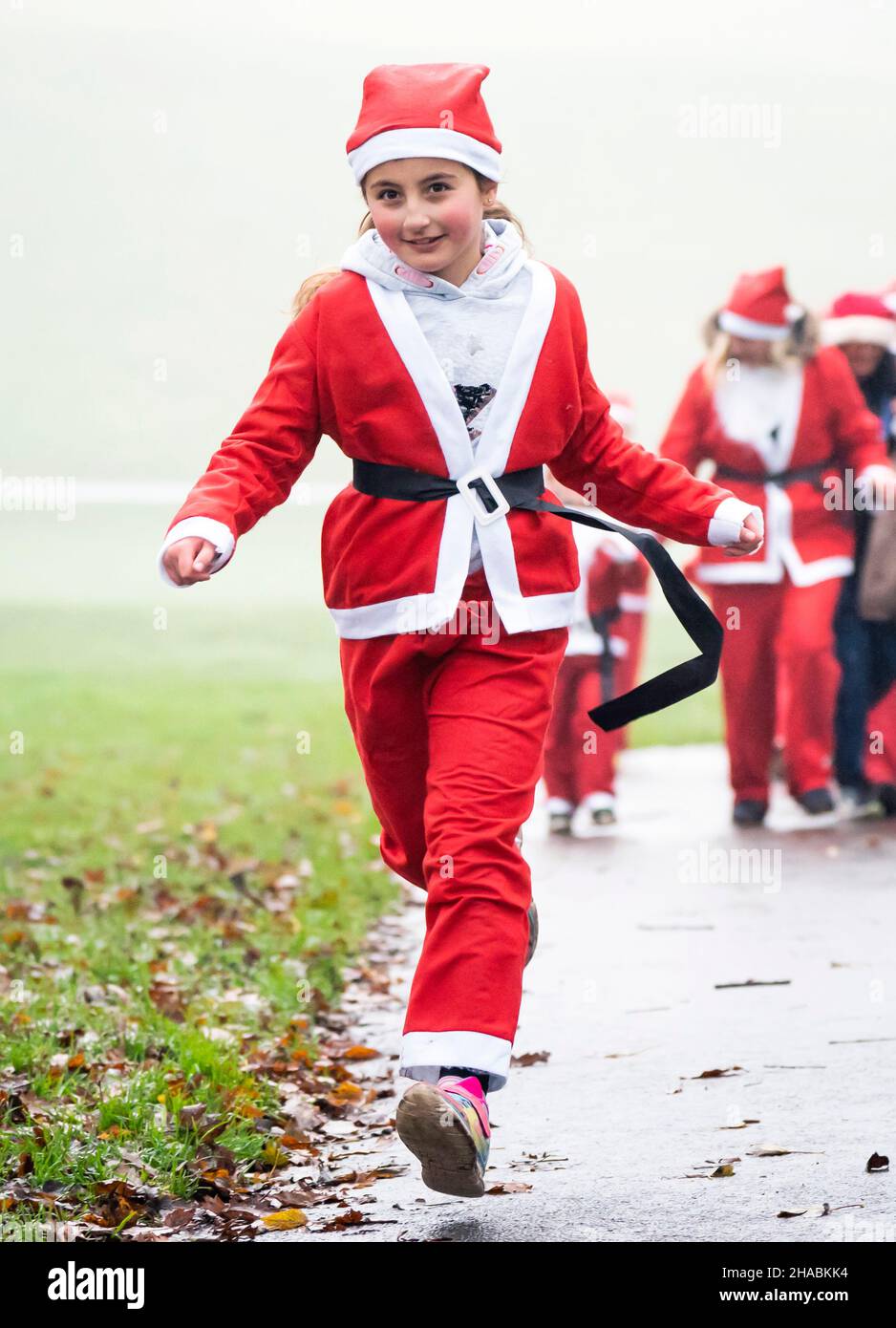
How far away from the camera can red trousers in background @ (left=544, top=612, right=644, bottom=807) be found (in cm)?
934

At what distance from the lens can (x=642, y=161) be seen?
3091 cm

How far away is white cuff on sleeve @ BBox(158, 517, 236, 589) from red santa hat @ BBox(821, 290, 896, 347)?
19.8 feet

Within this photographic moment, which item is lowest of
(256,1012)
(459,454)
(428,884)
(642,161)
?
(256,1012)

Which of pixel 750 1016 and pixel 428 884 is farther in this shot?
pixel 750 1016

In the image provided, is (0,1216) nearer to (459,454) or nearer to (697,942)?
(459,454)

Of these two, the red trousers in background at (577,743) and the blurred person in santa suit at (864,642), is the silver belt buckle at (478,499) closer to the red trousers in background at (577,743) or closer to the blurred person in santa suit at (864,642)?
the red trousers in background at (577,743)

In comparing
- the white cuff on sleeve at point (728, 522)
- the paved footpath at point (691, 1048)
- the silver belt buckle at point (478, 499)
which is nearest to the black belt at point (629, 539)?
the silver belt buckle at point (478, 499)

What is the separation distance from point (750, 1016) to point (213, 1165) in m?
1.84

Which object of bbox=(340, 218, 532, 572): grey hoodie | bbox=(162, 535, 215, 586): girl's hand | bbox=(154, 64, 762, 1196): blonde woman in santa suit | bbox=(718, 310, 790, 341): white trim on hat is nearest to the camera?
bbox=(162, 535, 215, 586): girl's hand

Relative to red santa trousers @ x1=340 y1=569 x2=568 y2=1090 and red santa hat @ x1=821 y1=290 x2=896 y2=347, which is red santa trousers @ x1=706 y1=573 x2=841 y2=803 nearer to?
red santa hat @ x1=821 y1=290 x2=896 y2=347

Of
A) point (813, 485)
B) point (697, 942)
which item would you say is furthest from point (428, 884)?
point (813, 485)
